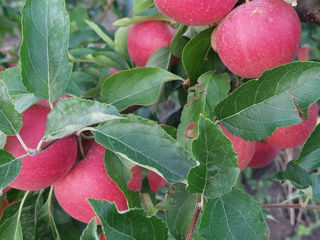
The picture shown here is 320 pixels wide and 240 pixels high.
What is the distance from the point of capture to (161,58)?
775mm

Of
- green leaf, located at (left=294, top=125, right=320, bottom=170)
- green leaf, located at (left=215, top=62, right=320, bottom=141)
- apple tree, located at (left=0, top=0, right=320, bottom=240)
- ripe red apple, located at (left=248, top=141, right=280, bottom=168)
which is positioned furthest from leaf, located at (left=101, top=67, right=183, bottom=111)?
ripe red apple, located at (left=248, top=141, right=280, bottom=168)

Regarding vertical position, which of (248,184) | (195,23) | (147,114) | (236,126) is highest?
(195,23)

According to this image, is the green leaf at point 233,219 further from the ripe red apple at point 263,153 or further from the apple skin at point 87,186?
the ripe red apple at point 263,153

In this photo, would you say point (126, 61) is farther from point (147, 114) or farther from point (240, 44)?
point (240, 44)

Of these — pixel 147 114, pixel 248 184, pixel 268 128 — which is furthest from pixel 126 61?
pixel 248 184

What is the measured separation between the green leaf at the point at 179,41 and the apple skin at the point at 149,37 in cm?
7

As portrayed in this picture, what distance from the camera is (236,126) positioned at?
0.57m

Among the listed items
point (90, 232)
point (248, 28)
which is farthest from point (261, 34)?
point (90, 232)

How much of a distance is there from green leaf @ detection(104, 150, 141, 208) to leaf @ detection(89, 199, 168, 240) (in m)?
0.13

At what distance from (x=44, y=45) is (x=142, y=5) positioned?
0.32 metres

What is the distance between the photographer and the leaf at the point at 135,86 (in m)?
0.62

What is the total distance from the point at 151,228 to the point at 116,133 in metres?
0.13

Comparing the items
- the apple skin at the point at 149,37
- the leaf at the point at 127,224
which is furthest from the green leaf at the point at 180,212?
the apple skin at the point at 149,37

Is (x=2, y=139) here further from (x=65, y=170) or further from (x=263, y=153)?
(x=263, y=153)
